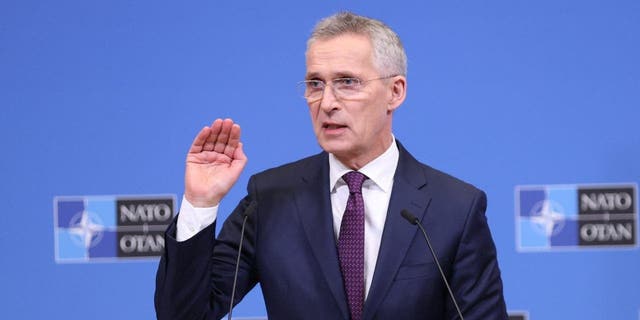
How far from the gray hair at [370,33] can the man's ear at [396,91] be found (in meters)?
0.03

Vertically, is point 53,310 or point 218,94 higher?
point 218,94

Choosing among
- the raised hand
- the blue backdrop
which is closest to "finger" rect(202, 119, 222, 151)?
the raised hand

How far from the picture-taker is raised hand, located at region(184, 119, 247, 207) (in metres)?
1.71

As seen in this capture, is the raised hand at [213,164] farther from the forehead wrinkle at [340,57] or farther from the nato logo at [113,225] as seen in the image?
the nato logo at [113,225]

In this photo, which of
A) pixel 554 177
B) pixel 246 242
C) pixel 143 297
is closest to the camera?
pixel 246 242

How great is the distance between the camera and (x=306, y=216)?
1.80 m

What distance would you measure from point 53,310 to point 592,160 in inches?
70.3

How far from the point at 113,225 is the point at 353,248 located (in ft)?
4.72

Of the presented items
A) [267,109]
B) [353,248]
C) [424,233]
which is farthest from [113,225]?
[424,233]

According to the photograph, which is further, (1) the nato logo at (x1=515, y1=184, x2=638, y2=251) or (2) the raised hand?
(1) the nato logo at (x1=515, y1=184, x2=638, y2=251)

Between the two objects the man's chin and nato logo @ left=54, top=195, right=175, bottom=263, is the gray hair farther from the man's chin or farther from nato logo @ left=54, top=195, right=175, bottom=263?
nato logo @ left=54, top=195, right=175, bottom=263

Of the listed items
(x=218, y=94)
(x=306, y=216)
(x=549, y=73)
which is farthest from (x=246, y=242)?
(x=549, y=73)

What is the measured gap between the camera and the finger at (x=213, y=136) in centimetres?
174

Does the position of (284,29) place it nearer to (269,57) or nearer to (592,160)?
(269,57)
